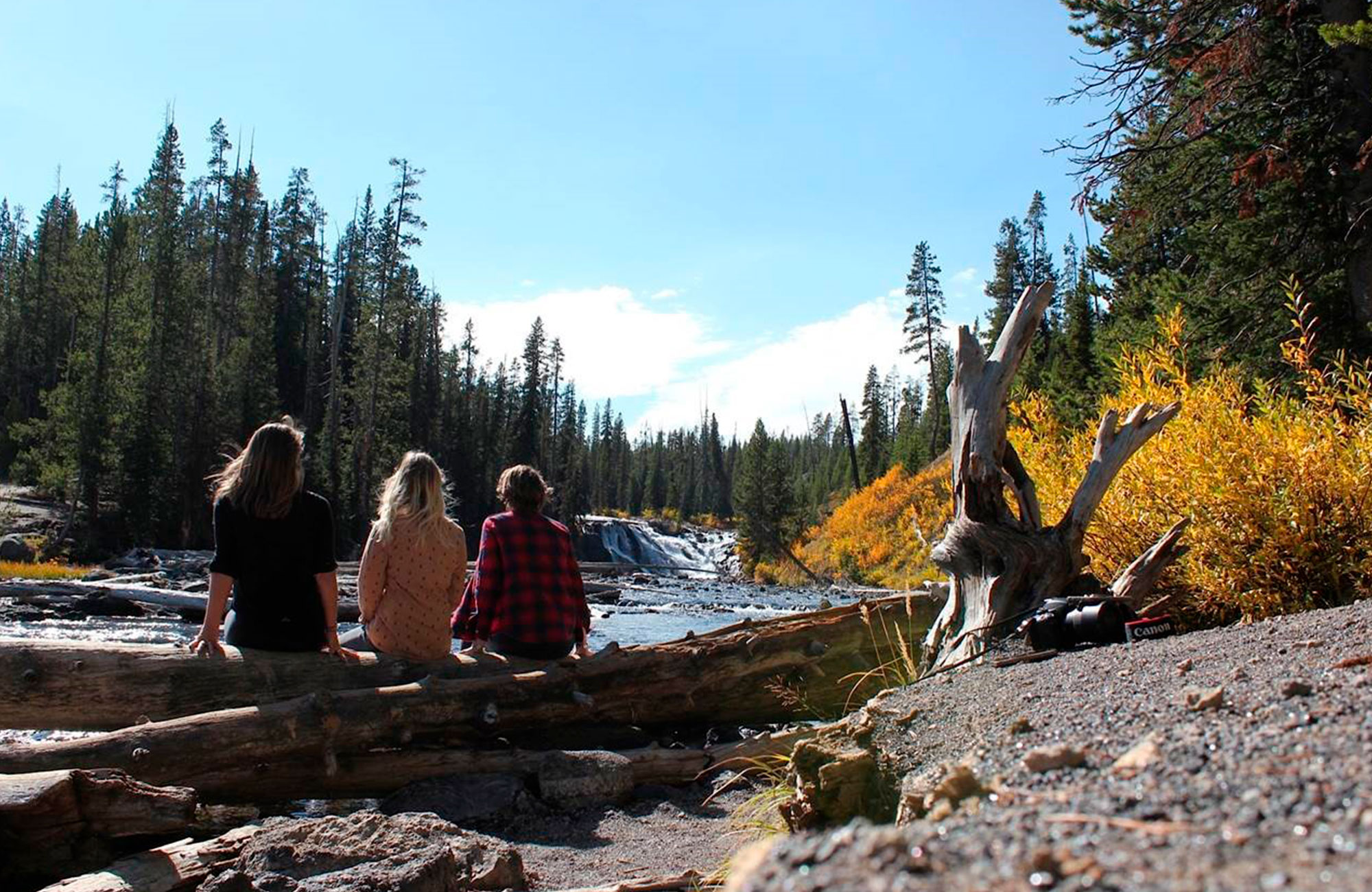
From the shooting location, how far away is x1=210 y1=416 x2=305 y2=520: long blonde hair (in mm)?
5340

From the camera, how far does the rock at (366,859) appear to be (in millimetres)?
3668

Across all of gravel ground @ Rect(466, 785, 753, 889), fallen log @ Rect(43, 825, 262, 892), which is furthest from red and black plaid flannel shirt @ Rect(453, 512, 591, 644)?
fallen log @ Rect(43, 825, 262, 892)

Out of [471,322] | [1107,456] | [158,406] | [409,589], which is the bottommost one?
[409,589]

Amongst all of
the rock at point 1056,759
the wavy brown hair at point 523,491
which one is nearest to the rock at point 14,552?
the wavy brown hair at point 523,491

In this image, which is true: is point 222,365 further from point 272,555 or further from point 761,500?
point 272,555

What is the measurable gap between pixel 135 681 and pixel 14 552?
28169 millimetres

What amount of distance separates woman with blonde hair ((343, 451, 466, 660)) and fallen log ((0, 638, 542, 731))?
0.40m

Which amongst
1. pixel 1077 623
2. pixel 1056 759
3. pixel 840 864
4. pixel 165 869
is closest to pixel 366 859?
pixel 165 869

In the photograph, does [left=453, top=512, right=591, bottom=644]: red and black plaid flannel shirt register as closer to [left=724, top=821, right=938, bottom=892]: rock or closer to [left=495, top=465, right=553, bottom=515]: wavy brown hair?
[left=495, top=465, right=553, bottom=515]: wavy brown hair

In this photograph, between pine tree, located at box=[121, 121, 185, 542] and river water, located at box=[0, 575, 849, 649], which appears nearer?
river water, located at box=[0, 575, 849, 649]

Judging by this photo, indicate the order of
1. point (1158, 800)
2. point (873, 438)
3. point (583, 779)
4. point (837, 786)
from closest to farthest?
point (1158, 800), point (837, 786), point (583, 779), point (873, 438)

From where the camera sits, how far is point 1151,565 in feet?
18.8

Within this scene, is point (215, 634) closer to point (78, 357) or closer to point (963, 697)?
point (963, 697)

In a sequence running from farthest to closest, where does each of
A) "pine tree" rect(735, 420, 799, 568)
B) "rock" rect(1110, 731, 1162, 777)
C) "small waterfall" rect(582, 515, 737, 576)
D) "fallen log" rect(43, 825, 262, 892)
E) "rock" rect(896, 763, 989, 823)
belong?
"small waterfall" rect(582, 515, 737, 576) → "pine tree" rect(735, 420, 799, 568) → "fallen log" rect(43, 825, 262, 892) → "rock" rect(896, 763, 989, 823) → "rock" rect(1110, 731, 1162, 777)
